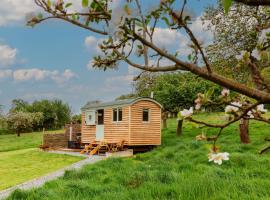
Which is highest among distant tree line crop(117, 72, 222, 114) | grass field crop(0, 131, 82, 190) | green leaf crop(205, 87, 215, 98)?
distant tree line crop(117, 72, 222, 114)

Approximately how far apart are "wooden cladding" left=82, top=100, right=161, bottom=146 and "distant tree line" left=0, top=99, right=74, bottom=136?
30084mm

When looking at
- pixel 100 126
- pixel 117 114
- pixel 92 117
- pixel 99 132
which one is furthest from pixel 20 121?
pixel 117 114

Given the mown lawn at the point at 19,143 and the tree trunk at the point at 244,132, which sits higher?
the tree trunk at the point at 244,132

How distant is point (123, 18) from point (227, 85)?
1.80ft

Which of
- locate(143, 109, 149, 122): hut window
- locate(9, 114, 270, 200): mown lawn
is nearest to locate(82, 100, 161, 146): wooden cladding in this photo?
locate(143, 109, 149, 122): hut window

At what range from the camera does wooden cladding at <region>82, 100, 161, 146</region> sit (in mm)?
24703

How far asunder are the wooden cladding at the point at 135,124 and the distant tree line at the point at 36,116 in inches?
Result: 1184

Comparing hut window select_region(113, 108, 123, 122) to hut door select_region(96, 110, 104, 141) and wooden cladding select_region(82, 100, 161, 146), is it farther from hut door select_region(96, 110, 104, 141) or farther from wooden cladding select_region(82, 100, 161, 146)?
hut door select_region(96, 110, 104, 141)

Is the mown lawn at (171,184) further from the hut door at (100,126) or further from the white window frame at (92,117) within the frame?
the white window frame at (92,117)

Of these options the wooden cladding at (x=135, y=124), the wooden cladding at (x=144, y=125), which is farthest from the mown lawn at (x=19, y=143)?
the wooden cladding at (x=144, y=125)

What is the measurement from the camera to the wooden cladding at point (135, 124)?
2470 centimetres

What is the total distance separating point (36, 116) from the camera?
59000 mm

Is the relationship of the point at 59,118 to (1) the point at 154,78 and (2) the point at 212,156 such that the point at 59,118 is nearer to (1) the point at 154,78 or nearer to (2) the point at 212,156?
(1) the point at 154,78

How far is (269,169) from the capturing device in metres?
11.2
